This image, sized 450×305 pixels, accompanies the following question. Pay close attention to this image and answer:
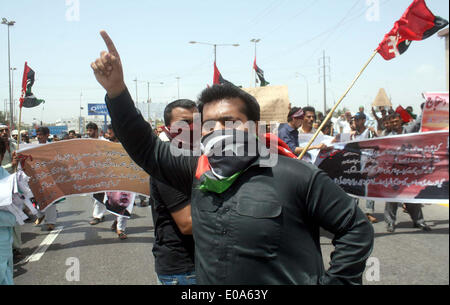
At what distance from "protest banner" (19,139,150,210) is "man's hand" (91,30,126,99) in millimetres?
3790

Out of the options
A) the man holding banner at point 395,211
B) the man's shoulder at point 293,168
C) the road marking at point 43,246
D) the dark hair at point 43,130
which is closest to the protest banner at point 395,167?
the man holding banner at point 395,211

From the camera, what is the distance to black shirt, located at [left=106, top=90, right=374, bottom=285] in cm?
134

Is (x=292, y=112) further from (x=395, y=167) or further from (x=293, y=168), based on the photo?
(x=293, y=168)

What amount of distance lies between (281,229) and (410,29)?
295 cm

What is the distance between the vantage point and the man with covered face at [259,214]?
1.34m

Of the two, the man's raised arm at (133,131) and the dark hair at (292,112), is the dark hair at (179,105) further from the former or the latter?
the dark hair at (292,112)

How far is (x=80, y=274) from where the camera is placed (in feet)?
15.1

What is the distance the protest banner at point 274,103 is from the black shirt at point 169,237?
2171mm

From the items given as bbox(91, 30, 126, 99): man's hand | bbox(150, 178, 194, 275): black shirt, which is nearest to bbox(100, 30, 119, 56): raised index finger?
bbox(91, 30, 126, 99): man's hand

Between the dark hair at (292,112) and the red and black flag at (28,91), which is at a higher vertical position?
the red and black flag at (28,91)

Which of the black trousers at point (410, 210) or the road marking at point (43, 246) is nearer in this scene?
the road marking at point (43, 246)

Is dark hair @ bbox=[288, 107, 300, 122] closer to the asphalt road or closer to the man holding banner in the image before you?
the man holding banner

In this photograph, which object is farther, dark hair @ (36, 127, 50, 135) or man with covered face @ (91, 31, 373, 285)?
dark hair @ (36, 127, 50, 135)
